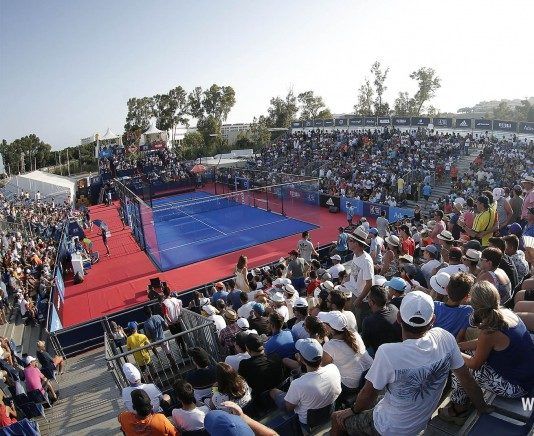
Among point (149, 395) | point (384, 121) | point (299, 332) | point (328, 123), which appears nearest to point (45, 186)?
point (328, 123)

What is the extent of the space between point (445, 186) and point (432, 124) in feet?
30.0

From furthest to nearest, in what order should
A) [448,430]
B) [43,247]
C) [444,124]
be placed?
[444,124] → [43,247] → [448,430]

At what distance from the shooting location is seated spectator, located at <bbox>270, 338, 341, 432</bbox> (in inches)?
150

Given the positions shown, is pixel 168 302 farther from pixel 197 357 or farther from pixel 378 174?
pixel 378 174

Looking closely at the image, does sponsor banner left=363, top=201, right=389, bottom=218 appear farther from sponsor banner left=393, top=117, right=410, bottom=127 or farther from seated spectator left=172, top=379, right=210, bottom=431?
seated spectator left=172, top=379, right=210, bottom=431

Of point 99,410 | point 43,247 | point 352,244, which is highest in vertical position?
point 352,244

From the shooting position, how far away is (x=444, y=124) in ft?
106

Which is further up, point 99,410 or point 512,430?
point 512,430

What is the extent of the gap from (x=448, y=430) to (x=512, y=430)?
0.52m

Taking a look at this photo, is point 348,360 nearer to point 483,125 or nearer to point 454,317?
point 454,317

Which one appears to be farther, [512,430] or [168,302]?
[168,302]

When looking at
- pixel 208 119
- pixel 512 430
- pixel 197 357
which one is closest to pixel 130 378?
pixel 197 357

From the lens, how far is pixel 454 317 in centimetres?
386

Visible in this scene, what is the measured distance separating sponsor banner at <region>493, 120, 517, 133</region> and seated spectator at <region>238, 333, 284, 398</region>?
30.0m
